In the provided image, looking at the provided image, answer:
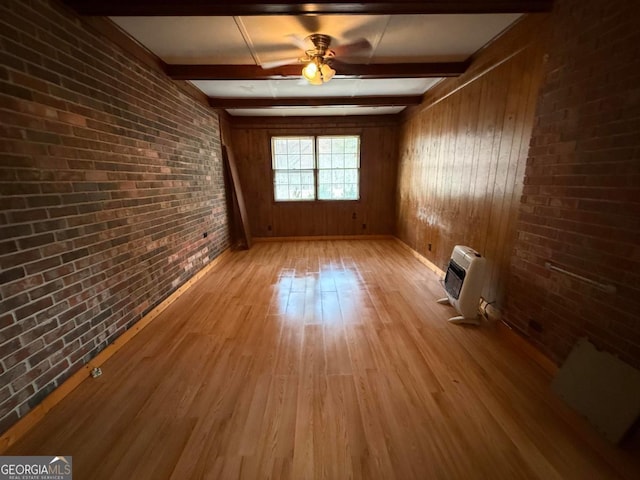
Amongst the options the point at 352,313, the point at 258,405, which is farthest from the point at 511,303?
the point at 258,405

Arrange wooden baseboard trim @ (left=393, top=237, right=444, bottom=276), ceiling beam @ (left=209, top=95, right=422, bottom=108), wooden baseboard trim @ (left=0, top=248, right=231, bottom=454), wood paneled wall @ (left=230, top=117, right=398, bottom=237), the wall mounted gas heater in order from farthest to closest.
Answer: wood paneled wall @ (left=230, top=117, right=398, bottom=237), ceiling beam @ (left=209, top=95, right=422, bottom=108), wooden baseboard trim @ (left=393, top=237, right=444, bottom=276), the wall mounted gas heater, wooden baseboard trim @ (left=0, top=248, right=231, bottom=454)

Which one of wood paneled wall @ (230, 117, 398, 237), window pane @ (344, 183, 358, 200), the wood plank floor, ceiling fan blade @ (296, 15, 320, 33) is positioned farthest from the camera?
window pane @ (344, 183, 358, 200)

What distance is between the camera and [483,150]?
2.57m

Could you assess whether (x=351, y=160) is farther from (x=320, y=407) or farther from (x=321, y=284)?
(x=320, y=407)

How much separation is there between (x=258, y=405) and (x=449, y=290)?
2.04 metres

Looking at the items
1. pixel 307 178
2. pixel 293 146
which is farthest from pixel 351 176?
pixel 293 146

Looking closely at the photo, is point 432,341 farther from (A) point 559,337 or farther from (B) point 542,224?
(B) point 542,224

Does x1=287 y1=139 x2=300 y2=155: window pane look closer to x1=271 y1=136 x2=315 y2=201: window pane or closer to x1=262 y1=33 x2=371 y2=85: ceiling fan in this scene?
x1=271 y1=136 x2=315 y2=201: window pane

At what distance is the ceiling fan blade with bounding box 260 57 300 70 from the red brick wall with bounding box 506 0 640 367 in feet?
7.08

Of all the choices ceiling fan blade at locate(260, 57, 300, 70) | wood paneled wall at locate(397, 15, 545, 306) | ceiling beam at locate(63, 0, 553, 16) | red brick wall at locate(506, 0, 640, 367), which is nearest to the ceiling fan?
ceiling fan blade at locate(260, 57, 300, 70)

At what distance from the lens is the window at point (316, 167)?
5.47 m

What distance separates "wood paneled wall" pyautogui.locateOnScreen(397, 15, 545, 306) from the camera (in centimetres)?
206

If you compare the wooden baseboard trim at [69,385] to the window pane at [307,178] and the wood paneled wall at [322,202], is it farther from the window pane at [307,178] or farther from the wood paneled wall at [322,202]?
the window pane at [307,178]

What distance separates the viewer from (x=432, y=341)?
213cm
